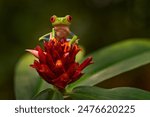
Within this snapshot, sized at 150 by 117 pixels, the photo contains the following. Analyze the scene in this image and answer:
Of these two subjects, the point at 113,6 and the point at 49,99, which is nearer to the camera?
the point at 49,99

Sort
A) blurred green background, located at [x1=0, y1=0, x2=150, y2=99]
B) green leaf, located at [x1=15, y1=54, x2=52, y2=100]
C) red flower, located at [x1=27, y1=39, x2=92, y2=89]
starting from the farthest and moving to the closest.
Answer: blurred green background, located at [x1=0, y1=0, x2=150, y2=99] < green leaf, located at [x1=15, y1=54, x2=52, y2=100] < red flower, located at [x1=27, y1=39, x2=92, y2=89]

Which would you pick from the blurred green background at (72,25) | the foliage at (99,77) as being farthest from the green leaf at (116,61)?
the blurred green background at (72,25)

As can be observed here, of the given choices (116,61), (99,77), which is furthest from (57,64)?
(116,61)

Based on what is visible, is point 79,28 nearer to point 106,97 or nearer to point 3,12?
point 3,12

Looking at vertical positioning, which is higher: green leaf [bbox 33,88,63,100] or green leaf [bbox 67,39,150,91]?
green leaf [bbox 67,39,150,91]

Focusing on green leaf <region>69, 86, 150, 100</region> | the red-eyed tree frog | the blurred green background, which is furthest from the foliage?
the blurred green background

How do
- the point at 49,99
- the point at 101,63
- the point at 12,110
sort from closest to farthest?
1. the point at 49,99
2. the point at 12,110
3. the point at 101,63

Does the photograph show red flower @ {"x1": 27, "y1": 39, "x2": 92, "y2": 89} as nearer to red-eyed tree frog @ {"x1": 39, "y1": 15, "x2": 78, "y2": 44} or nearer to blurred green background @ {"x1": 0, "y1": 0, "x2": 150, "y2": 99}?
red-eyed tree frog @ {"x1": 39, "y1": 15, "x2": 78, "y2": 44}

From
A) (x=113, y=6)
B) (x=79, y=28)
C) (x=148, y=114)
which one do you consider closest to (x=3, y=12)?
(x=79, y=28)
